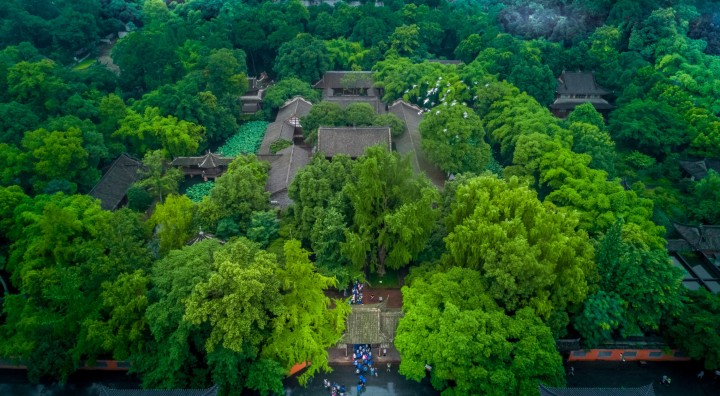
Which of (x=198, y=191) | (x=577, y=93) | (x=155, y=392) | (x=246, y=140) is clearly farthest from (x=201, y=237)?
(x=577, y=93)

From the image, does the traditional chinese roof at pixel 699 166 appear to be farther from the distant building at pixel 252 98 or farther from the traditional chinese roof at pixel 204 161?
the distant building at pixel 252 98

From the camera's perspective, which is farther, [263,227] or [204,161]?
[204,161]

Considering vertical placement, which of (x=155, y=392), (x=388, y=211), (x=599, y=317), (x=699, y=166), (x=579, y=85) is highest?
(x=388, y=211)

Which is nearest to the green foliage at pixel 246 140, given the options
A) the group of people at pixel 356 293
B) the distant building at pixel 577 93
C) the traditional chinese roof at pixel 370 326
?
the group of people at pixel 356 293

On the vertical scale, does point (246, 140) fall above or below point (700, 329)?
below

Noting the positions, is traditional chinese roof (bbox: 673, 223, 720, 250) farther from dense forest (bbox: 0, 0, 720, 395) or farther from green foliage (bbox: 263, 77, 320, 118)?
green foliage (bbox: 263, 77, 320, 118)

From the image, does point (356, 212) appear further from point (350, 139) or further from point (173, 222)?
point (350, 139)
